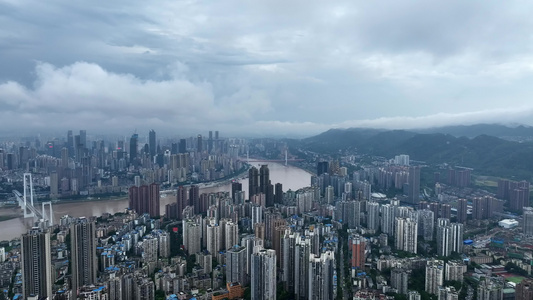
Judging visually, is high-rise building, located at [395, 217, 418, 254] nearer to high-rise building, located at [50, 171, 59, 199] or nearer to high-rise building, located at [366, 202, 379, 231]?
high-rise building, located at [366, 202, 379, 231]

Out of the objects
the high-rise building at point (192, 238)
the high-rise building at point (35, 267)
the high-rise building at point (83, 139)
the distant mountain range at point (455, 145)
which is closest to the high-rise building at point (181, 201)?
the high-rise building at point (192, 238)

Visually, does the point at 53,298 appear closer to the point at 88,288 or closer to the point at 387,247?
the point at 88,288

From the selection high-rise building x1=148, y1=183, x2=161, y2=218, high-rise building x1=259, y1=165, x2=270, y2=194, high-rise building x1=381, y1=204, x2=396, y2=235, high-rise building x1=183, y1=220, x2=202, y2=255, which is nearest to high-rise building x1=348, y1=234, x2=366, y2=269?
high-rise building x1=381, y1=204, x2=396, y2=235

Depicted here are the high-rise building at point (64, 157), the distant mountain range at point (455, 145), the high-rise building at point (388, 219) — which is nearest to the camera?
the high-rise building at point (388, 219)

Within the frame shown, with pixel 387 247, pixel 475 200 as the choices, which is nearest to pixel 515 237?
pixel 475 200

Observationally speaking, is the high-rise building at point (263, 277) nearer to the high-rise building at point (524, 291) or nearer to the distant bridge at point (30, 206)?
the high-rise building at point (524, 291)

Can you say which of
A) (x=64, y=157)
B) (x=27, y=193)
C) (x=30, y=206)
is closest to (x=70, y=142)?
(x=64, y=157)

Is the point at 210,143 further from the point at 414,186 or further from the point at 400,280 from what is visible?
the point at 400,280
